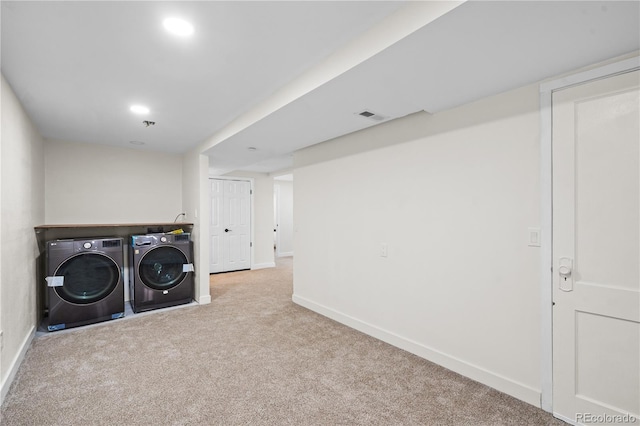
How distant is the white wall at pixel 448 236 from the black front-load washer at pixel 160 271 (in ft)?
6.74

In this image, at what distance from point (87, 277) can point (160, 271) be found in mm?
783

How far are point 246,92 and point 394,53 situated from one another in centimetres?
136

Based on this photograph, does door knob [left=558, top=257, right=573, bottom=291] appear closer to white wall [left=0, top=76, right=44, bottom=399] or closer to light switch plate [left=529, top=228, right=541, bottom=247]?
light switch plate [left=529, top=228, right=541, bottom=247]

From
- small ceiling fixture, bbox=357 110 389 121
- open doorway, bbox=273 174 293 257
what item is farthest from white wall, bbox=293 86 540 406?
open doorway, bbox=273 174 293 257

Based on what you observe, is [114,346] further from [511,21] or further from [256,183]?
[256,183]

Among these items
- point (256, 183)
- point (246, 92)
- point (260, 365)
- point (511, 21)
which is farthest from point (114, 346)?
point (256, 183)

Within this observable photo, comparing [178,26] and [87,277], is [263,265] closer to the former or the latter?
[87,277]

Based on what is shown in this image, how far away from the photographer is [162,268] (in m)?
4.07

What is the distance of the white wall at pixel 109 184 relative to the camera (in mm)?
3988

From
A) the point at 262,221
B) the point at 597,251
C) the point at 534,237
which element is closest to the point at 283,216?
the point at 262,221

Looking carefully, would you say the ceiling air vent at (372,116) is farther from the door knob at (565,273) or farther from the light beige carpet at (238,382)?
the light beige carpet at (238,382)

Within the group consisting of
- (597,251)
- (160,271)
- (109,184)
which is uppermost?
(109,184)

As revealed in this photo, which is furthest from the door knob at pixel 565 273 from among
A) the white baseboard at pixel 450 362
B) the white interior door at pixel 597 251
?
the white baseboard at pixel 450 362

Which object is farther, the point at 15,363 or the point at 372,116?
the point at 372,116
